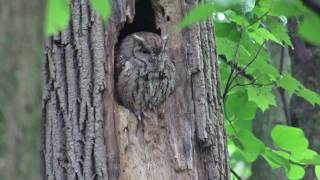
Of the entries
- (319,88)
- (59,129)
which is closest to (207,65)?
(59,129)

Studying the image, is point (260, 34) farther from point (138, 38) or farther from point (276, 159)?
point (138, 38)

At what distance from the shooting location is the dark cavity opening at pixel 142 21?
329 cm

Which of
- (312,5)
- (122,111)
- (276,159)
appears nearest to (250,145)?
(276,159)

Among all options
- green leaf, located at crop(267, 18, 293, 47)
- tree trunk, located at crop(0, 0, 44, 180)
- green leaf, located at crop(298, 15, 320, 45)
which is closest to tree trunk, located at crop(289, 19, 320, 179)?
green leaf, located at crop(267, 18, 293, 47)

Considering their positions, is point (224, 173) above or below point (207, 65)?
below

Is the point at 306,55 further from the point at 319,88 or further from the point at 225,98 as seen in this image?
the point at 225,98

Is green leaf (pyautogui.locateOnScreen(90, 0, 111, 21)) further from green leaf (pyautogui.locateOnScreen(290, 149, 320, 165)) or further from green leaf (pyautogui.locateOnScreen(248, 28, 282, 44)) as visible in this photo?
green leaf (pyautogui.locateOnScreen(290, 149, 320, 165))

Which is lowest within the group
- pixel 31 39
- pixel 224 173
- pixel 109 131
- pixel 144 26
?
pixel 224 173

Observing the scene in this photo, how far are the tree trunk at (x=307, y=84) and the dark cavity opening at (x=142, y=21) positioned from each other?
6.18ft

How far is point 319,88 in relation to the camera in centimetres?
507

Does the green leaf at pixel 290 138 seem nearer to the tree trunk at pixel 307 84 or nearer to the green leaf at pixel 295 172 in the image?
the green leaf at pixel 295 172

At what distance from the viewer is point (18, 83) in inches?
43.0

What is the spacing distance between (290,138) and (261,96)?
0.90 feet

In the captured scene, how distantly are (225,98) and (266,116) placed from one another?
159cm
